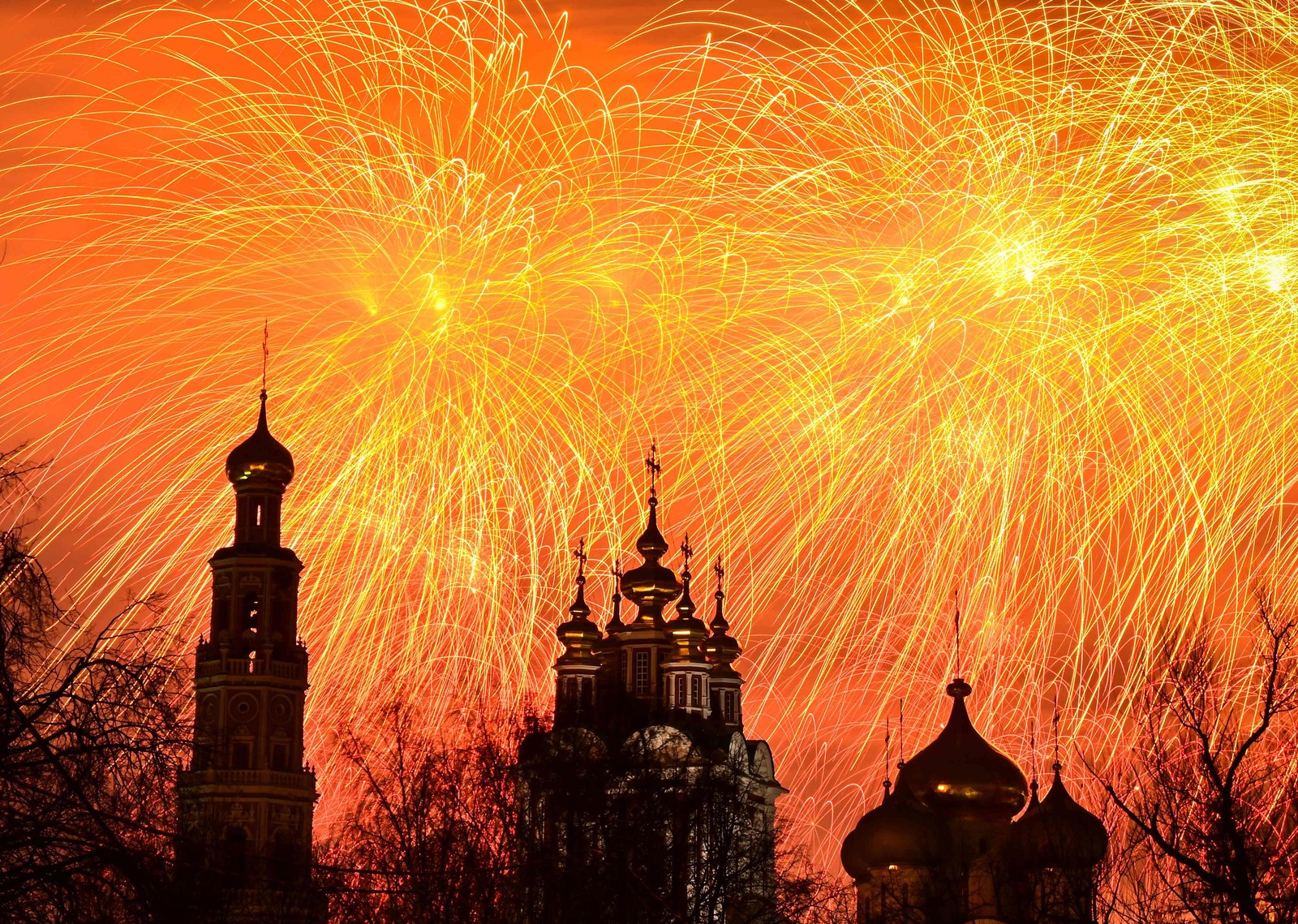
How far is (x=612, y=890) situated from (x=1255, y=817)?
1565cm

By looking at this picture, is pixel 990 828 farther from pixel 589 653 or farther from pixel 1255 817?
pixel 1255 817

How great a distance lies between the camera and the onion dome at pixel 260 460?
6594 cm

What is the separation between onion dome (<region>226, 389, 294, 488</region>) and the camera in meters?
65.9

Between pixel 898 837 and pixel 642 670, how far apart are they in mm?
10919

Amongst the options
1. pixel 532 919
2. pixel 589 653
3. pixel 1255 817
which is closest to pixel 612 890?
pixel 532 919

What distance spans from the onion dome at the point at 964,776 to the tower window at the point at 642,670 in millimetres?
9197

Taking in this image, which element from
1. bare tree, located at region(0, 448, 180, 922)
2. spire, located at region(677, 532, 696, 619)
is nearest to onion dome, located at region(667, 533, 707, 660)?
spire, located at region(677, 532, 696, 619)

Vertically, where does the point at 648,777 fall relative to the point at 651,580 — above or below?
below

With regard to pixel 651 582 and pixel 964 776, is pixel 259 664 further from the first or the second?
pixel 964 776

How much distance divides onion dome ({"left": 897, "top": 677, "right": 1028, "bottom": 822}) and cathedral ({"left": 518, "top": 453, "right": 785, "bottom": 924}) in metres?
4.57

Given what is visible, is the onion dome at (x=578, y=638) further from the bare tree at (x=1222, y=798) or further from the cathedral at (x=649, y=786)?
the bare tree at (x=1222, y=798)

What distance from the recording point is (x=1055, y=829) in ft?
198

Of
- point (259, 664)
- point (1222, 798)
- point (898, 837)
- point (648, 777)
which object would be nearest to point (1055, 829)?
point (898, 837)

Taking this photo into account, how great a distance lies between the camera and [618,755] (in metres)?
52.2
